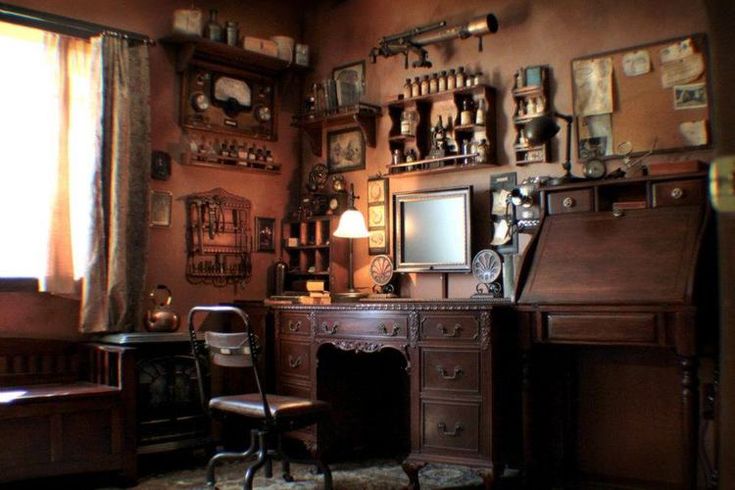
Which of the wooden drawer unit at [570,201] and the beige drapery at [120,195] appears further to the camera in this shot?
the beige drapery at [120,195]

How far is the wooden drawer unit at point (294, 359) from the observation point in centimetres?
450

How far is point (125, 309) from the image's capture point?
181 inches

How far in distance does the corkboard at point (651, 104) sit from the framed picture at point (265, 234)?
2451 millimetres

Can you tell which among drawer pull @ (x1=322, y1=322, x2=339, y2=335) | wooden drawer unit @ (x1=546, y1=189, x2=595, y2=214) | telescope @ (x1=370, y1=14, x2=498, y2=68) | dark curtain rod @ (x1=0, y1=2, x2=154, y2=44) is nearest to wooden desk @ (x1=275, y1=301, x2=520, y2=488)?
drawer pull @ (x1=322, y1=322, x2=339, y2=335)

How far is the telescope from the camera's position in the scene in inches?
183

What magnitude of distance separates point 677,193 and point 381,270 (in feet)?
6.94

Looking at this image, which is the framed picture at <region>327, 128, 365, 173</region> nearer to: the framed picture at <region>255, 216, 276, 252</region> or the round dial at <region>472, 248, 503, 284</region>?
the framed picture at <region>255, 216, 276, 252</region>

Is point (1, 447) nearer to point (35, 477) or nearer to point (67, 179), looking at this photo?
point (35, 477)

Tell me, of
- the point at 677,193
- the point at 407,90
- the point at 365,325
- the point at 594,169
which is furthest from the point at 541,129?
the point at 365,325

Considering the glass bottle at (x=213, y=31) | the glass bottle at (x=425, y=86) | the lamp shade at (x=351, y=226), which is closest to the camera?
the glass bottle at (x=425, y=86)

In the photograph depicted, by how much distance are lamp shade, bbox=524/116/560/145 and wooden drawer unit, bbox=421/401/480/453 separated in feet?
4.82

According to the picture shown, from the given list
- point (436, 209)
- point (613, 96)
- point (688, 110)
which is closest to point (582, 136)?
point (613, 96)

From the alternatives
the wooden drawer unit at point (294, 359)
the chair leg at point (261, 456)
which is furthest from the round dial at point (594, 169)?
the chair leg at point (261, 456)

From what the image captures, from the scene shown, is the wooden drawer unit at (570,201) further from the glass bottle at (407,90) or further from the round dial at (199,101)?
the round dial at (199,101)
